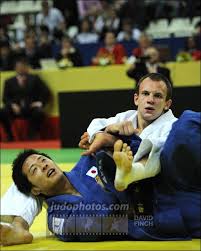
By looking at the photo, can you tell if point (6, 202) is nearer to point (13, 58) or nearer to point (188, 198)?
point (188, 198)

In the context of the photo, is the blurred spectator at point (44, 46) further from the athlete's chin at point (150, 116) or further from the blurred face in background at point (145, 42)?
the athlete's chin at point (150, 116)

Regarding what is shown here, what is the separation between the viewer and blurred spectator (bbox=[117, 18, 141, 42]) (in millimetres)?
12359

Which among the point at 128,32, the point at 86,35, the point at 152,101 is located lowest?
the point at 86,35

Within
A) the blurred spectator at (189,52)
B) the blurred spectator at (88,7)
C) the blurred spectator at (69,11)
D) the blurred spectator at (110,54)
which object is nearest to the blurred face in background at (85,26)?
the blurred spectator at (88,7)

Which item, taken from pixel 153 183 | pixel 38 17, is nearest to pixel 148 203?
pixel 153 183

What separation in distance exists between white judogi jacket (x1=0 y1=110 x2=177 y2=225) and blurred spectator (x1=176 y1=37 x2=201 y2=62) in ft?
20.1

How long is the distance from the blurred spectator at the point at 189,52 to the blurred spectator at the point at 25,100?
2.25 metres

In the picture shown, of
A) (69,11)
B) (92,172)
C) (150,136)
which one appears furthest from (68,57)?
(150,136)

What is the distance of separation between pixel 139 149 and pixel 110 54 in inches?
294

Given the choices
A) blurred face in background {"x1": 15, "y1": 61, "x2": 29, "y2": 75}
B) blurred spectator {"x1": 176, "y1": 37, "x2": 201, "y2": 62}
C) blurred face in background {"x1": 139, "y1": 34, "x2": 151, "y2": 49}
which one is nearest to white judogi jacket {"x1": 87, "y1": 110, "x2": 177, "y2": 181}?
blurred spectator {"x1": 176, "y1": 37, "x2": 201, "y2": 62}

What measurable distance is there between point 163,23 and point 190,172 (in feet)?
33.4

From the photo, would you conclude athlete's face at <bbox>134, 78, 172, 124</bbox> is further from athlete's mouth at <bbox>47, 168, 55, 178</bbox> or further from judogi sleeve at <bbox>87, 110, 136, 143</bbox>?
athlete's mouth at <bbox>47, 168, 55, 178</bbox>

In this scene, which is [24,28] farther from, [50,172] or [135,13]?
[50,172]

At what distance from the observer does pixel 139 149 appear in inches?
139
